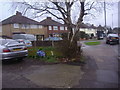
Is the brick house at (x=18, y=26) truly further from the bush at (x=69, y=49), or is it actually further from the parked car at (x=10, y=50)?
the bush at (x=69, y=49)

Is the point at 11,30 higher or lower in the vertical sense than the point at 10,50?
higher

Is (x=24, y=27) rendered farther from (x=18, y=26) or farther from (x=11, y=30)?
(x=11, y=30)

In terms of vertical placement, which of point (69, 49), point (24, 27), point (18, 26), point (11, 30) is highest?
point (18, 26)

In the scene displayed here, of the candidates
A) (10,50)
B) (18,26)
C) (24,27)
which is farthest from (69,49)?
(24,27)

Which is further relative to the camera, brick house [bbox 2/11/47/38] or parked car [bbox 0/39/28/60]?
brick house [bbox 2/11/47/38]

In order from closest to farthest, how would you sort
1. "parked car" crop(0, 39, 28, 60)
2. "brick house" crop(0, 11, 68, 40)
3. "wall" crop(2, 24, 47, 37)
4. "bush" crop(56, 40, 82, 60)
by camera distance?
"parked car" crop(0, 39, 28, 60)
"bush" crop(56, 40, 82, 60)
"wall" crop(2, 24, 47, 37)
"brick house" crop(0, 11, 68, 40)

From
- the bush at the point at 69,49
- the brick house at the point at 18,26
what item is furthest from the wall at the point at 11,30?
the bush at the point at 69,49

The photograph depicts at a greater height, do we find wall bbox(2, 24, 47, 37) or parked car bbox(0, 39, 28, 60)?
wall bbox(2, 24, 47, 37)

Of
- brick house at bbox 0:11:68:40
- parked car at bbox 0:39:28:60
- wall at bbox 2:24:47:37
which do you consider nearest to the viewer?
parked car at bbox 0:39:28:60

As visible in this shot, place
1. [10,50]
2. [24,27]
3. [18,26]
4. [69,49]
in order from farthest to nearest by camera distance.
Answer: [24,27], [18,26], [69,49], [10,50]

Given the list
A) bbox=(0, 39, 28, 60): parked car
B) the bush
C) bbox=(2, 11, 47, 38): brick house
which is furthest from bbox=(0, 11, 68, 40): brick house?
bbox=(0, 39, 28, 60): parked car

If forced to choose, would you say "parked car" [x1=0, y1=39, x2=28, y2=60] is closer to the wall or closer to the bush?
the bush

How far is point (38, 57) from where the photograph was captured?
8898 mm

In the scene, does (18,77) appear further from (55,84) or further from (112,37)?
(112,37)
